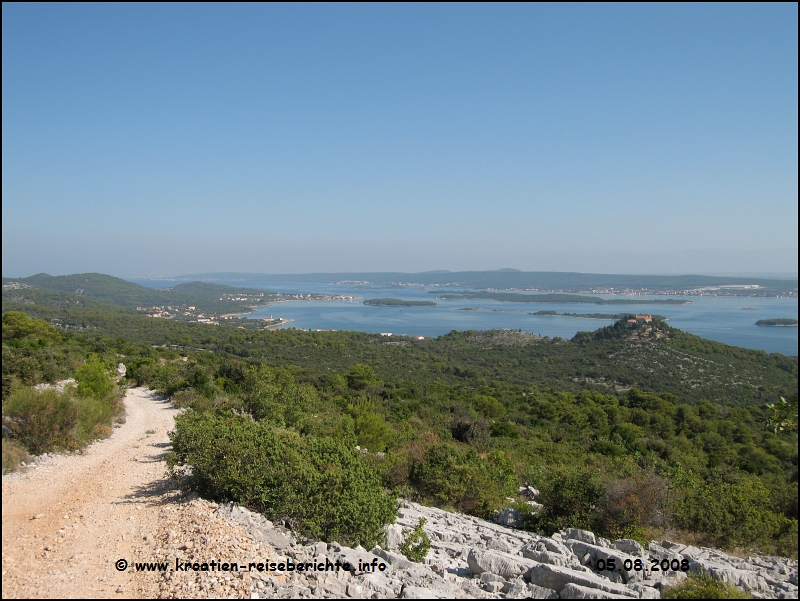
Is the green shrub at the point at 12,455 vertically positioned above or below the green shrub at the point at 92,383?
above

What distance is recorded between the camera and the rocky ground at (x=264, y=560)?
4.07 m

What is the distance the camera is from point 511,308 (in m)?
117

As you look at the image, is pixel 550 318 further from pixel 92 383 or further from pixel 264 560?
pixel 264 560

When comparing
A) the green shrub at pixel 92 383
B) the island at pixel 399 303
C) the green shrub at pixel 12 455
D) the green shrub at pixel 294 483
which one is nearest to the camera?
the green shrub at pixel 294 483

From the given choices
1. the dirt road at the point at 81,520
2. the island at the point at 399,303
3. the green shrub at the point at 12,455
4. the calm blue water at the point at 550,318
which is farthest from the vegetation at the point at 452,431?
the island at the point at 399,303

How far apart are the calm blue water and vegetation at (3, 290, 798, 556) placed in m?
5.14

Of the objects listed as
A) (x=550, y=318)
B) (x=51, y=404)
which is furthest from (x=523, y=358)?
(x=550, y=318)

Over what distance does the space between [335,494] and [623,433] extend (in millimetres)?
18062

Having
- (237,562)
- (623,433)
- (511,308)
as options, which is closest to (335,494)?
(237,562)

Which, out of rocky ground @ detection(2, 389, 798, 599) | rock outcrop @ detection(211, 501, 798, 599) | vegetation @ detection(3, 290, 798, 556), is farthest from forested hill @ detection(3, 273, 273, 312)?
rock outcrop @ detection(211, 501, 798, 599)

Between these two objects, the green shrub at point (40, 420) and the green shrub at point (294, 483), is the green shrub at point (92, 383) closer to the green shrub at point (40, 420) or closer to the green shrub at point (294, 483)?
the green shrub at point (40, 420)

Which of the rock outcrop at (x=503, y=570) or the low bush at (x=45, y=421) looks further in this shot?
the low bush at (x=45, y=421)

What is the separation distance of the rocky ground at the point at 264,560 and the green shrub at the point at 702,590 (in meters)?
0.20

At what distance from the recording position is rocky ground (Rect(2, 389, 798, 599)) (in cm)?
407
